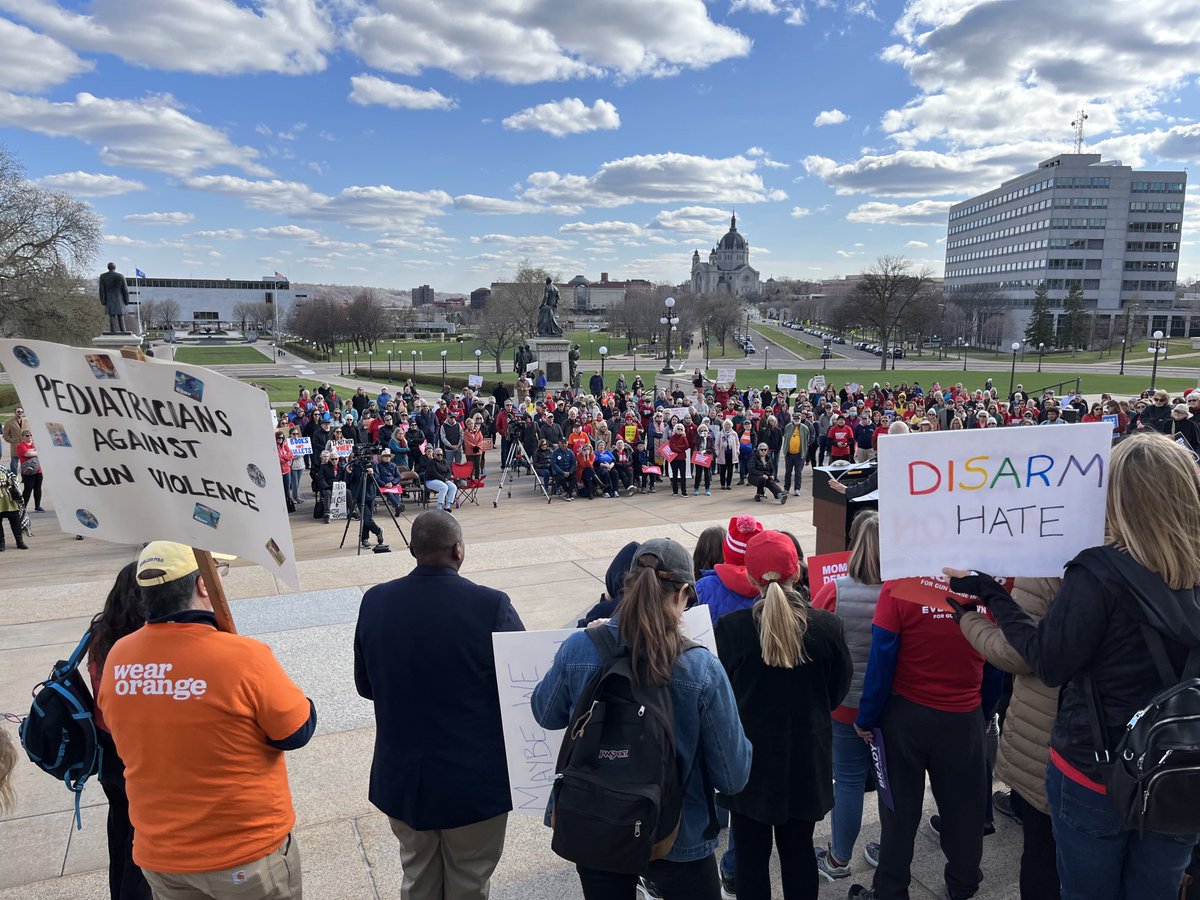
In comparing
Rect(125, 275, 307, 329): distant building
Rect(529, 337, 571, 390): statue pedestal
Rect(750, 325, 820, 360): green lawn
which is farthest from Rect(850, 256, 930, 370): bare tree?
Rect(125, 275, 307, 329): distant building

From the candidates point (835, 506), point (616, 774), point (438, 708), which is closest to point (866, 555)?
point (616, 774)

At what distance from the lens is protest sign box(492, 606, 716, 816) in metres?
3.11

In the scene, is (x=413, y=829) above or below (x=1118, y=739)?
below

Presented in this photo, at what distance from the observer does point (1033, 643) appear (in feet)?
8.34

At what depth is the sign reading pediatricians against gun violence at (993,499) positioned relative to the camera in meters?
2.90

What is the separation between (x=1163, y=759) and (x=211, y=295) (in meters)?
207

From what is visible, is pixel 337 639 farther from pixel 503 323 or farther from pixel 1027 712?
pixel 503 323

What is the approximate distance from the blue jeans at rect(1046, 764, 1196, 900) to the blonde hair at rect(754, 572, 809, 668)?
0.97 m

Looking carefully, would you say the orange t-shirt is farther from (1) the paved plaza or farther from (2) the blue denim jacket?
(2) the blue denim jacket

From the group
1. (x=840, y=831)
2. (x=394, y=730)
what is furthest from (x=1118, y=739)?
(x=394, y=730)

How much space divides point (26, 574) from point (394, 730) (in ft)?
35.4

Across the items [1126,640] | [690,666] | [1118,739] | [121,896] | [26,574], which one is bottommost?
[26,574]

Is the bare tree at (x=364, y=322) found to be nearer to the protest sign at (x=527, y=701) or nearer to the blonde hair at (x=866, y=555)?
the blonde hair at (x=866, y=555)

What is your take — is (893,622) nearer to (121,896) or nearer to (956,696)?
(956,696)
